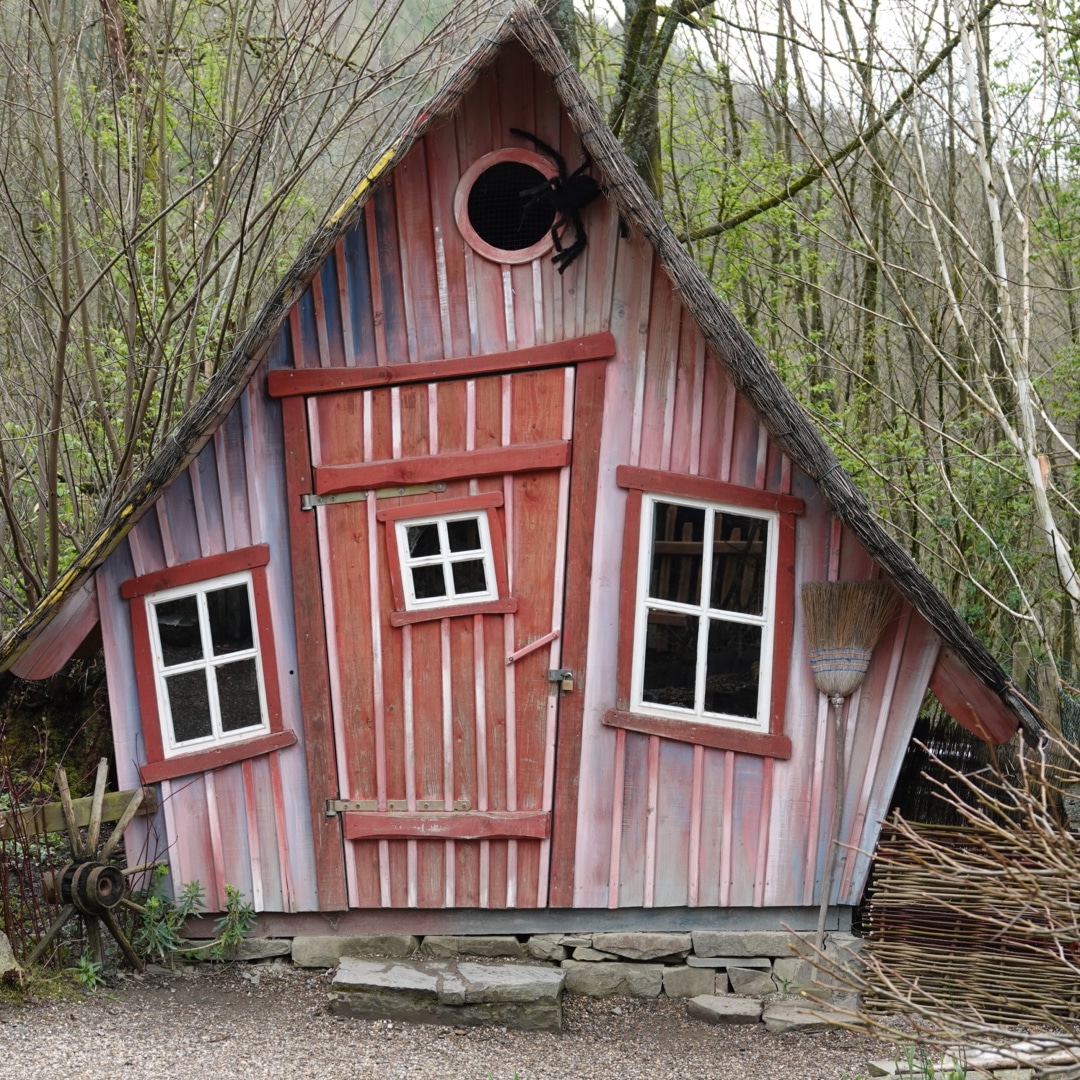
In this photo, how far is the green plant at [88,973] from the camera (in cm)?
619

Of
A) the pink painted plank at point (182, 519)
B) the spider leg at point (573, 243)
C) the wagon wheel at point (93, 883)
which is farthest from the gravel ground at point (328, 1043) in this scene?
the spider leg at point (573, 243)

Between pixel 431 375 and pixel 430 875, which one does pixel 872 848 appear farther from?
pixel 431 375

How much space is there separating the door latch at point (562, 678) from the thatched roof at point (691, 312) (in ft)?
5.47

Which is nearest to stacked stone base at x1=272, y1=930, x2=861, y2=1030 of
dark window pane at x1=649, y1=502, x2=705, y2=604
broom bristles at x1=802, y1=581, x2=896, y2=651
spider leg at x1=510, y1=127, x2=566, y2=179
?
broom bristles at x1=802, y1=581, x2=896, y2=651

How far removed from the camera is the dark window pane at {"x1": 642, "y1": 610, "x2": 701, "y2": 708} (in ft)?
21.1

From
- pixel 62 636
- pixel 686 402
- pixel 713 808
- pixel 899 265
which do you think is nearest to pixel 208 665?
pixel 62 636

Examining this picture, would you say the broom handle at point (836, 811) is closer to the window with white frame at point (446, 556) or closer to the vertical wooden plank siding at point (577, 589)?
the vertical wooden plank siding at point (577, 589)

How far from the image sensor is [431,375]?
6473 mm

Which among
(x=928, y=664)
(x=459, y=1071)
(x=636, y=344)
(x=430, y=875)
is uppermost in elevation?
(x=636, y=344)

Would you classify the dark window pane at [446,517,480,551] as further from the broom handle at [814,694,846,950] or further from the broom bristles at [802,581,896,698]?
the broom handle at [814,694,846,950]

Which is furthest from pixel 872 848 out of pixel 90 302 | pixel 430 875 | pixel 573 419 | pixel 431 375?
pixel 90 302

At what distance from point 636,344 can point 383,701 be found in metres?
2.41

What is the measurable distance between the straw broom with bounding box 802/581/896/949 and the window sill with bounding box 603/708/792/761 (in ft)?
1.10

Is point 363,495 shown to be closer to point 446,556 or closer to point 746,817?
point 446,556
